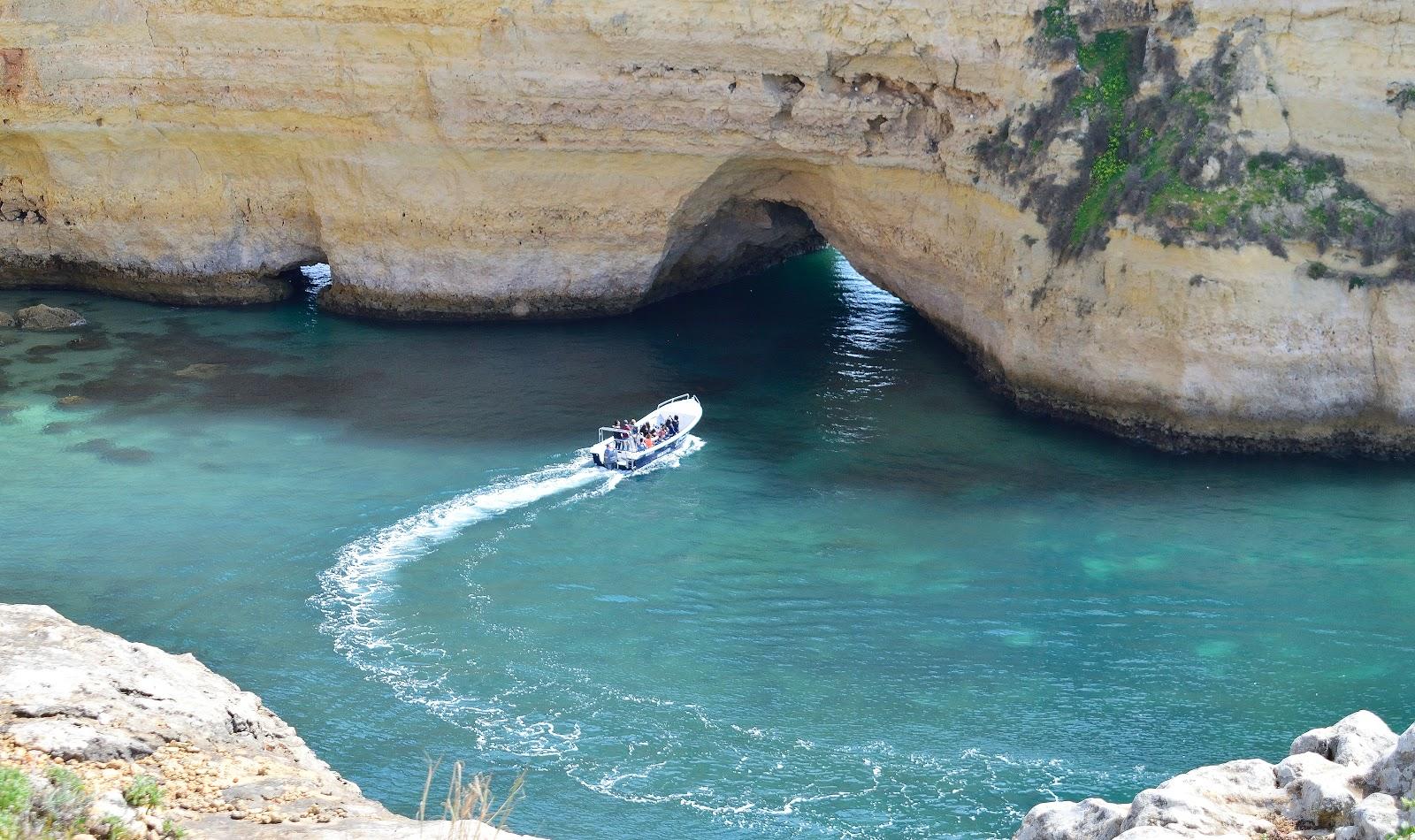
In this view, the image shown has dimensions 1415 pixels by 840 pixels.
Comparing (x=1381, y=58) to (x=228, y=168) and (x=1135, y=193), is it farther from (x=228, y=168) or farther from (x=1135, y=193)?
(x=228, y=168)

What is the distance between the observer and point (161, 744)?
14727 millimetres

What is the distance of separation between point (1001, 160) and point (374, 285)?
18.6 m

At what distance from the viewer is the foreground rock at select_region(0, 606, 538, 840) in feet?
42.9

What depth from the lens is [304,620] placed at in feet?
76.2

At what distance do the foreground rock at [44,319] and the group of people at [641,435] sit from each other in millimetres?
17681

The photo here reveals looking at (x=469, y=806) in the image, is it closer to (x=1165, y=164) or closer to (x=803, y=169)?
(x=1165, y=164)

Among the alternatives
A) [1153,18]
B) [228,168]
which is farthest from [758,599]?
[228,168]

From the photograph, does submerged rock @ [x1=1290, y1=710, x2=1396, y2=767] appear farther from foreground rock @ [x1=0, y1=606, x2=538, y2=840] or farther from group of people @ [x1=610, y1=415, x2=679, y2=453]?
group of people @ [x1=610, y1=415, x2=679, y2=453]

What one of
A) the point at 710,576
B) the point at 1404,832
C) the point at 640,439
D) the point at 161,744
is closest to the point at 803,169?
the point at 640,439

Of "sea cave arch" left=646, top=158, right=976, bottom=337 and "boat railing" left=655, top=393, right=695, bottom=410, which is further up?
"sea cave arch" left=646, top=158, right=976, bottom=337

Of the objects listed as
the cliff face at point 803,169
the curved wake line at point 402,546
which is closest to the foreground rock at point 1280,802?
the curved wake line at point 402,546

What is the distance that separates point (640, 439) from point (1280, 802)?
2042cm

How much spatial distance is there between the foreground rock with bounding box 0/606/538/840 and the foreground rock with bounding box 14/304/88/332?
23.9 meters

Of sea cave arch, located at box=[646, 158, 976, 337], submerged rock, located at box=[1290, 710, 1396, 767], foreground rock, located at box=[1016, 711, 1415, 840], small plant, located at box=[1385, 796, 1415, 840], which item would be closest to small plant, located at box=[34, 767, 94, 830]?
foreground rock, located at box=[1016, 711, 1415, 840]
